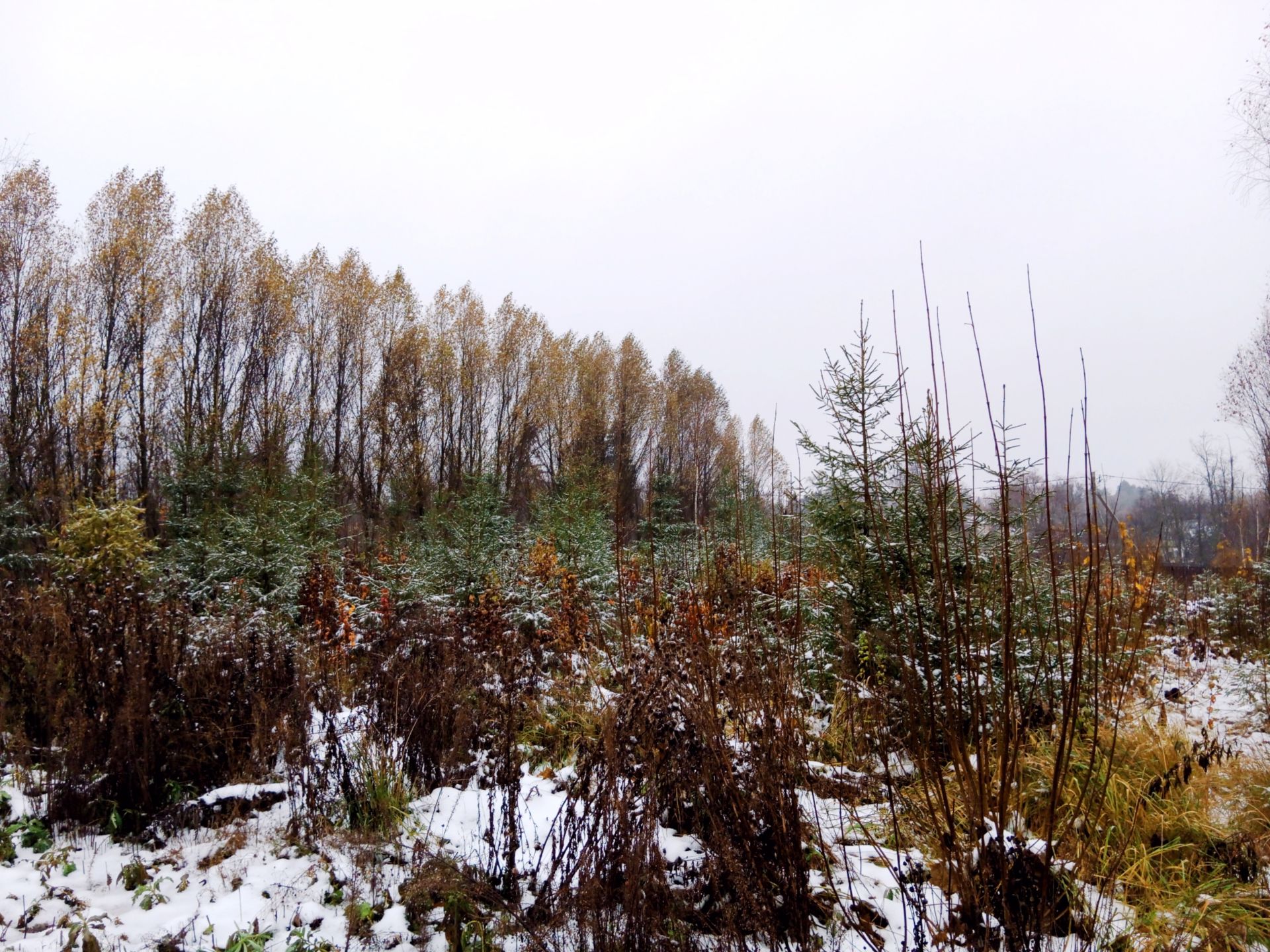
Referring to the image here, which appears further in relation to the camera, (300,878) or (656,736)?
(300,878)

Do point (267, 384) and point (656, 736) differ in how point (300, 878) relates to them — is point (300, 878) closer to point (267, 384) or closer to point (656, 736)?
point (656, 736)

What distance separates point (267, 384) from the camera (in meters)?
16.9

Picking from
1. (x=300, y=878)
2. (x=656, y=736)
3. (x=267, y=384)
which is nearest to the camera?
(x=656, y=736)

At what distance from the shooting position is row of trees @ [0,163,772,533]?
41.0 feet

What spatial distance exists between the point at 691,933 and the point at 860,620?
2901 millimetres

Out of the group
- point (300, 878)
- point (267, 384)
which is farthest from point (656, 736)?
point (267, 384)

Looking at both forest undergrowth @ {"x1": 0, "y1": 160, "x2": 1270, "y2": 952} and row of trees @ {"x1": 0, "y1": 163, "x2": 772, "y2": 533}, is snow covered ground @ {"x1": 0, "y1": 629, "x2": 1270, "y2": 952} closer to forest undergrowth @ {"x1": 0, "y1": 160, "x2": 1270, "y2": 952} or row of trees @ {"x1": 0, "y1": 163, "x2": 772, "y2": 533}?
forest undergrowth @ {"x1": 0, "y1": 160, "x2": 1270, "y2": 952}

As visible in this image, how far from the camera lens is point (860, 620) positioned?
4.67m

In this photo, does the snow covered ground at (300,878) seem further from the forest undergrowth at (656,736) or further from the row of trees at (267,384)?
the row of trees at (267,384)

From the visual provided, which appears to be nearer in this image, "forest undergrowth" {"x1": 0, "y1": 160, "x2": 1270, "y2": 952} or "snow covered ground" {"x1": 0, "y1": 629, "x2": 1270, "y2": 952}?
"forest undergrowth" {"x1": 0, "y1": 160, "x2": 1270, "y2": 952}

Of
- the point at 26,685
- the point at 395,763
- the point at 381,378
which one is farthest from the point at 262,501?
the point at 381,378

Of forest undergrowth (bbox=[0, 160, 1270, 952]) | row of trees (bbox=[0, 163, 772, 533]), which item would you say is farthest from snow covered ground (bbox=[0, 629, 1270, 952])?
row of trees (bbox=[0, 163, 772, 533])

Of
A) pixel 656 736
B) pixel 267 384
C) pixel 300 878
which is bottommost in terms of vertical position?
pixel 300 878

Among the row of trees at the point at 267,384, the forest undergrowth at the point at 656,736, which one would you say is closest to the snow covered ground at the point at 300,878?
the forest undergrowth at the point at 656,736
